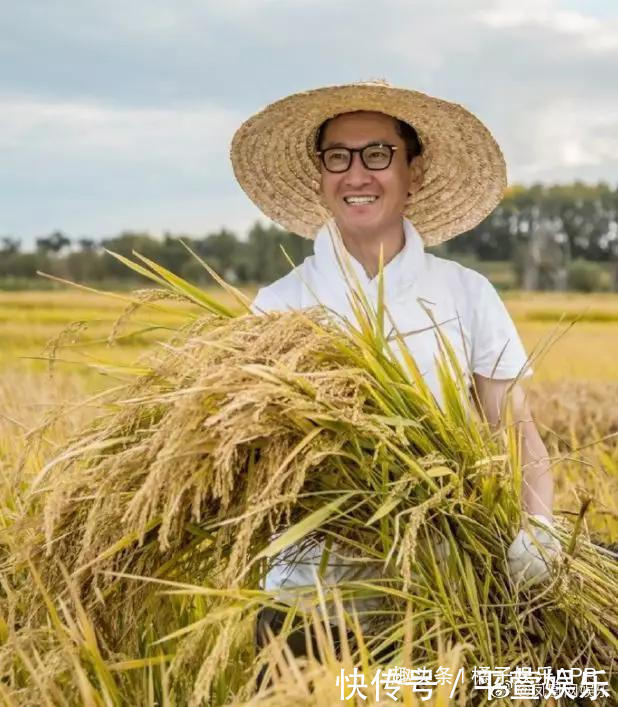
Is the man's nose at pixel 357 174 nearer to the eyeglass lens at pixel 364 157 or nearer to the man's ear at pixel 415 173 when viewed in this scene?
the eyeglass lens at pixel 364 157

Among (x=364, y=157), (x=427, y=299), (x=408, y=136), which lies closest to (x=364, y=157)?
(x=364, y=157)

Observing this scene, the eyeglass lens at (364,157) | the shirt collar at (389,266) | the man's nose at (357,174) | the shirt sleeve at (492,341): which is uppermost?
the eyeglass lens at (364,157)

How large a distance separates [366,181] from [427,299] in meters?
0.34

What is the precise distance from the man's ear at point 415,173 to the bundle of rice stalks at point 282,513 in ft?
2.58

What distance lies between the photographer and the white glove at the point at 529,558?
6.98 ft

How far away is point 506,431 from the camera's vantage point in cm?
236

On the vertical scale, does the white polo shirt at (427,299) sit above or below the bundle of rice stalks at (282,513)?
above

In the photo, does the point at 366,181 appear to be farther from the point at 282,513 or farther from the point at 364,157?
the point at 282,513

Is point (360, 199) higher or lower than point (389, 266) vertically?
higher

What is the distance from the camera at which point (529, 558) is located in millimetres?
2131

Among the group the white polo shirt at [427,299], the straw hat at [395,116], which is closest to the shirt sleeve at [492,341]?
the white polo shirt at [427,299]

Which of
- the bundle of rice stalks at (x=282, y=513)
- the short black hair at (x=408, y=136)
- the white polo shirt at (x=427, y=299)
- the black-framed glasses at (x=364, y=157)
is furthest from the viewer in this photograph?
the short black hair at (x=408, y=136)

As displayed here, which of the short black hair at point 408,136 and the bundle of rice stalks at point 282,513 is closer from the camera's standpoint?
the bundle of rice stalks at point 282,513

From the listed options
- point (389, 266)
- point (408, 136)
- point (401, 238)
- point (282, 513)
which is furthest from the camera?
point (408, 136)
